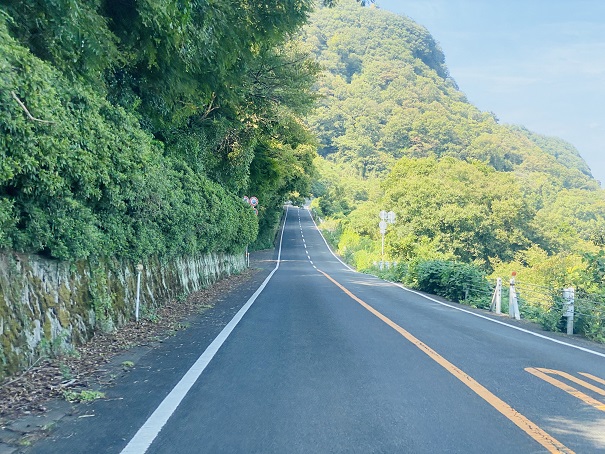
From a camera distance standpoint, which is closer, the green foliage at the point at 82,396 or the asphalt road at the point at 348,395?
the asphalt road at the point at 348,395

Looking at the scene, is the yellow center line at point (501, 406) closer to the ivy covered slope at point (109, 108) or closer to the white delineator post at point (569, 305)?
the white delineator post at point (569, 305)

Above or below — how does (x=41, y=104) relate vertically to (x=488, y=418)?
above

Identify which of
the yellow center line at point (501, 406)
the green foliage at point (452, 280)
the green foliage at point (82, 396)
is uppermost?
the green foliage at point (452, 280)

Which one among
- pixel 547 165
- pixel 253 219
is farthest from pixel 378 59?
pixel 253 219

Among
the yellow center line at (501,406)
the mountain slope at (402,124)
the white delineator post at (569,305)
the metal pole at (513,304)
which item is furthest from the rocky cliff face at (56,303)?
the mountain slope at (402,124)

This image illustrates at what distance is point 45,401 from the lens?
5422mm

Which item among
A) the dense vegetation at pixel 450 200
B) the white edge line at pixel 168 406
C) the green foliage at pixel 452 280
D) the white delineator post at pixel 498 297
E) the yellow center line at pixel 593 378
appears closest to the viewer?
the white edge line at pixel 168 406

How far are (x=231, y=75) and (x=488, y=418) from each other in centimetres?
983

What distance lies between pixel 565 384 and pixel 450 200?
49.0m

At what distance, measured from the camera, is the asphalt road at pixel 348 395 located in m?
4.46

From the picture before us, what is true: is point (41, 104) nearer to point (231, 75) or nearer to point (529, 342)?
point (231, 75)

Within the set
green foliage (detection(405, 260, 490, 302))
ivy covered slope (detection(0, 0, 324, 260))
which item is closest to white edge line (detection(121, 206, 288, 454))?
ivy covered slope (detection(0, 0, 324, 260))

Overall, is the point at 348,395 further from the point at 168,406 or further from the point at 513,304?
the point at 513,304

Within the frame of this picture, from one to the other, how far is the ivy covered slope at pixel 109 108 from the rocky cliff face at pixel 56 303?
0.30 m
